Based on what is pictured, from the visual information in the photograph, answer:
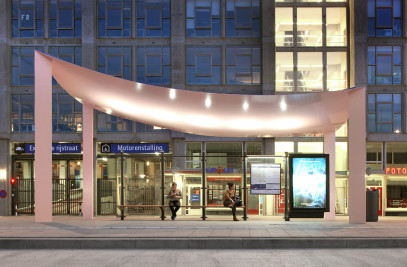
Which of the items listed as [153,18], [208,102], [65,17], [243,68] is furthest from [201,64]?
[208,102]

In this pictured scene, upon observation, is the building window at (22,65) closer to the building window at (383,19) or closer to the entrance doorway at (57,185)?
the entrance doorway at (57,185)

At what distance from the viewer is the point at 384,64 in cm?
2395

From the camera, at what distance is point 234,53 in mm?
24281

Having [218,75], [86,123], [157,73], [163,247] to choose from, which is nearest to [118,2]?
[157,73]

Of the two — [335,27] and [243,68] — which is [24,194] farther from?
[335,27]

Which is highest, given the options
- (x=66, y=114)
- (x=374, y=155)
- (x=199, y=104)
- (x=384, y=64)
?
(x=384, y=64)

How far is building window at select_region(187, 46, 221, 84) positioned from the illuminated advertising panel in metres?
11.9

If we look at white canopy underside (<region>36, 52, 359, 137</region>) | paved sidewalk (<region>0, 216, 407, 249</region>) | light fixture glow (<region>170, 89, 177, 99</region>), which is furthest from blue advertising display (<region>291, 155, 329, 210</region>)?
light fixture glow (<region>170, 89, 177, 99</region>)

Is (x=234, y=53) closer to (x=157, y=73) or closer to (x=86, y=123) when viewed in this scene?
(x=157, y=73)

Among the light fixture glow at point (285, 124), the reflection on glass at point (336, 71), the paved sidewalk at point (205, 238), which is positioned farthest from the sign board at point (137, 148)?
the paved sidewalk at point (205, 238)

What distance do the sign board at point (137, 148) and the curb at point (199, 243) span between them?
47.2 feet

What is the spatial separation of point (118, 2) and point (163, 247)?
19.0m

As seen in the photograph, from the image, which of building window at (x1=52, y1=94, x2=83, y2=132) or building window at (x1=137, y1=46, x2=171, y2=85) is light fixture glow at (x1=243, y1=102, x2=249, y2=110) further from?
building window at (x1=52, y1=94, x2=83, y2=132)

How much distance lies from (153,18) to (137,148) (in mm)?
8435
